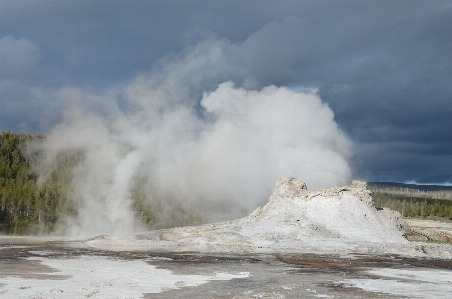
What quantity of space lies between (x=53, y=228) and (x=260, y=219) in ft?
148

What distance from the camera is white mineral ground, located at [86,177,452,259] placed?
35.2m

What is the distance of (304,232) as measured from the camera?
3984 cm

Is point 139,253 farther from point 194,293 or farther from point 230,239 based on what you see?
point 194,293

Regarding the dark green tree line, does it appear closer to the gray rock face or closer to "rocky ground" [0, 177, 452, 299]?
the gray rock face

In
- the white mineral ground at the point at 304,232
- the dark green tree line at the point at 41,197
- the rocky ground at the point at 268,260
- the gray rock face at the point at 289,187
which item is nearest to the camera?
the rocky ground at the point at 268,260

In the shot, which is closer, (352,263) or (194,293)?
(194,293)

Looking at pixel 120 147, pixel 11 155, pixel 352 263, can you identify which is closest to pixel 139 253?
pixel 352 263

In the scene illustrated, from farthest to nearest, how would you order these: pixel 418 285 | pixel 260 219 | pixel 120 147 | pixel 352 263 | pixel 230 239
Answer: pixel 120 147, pixel 260 219, pixel 230 239, pixel 352 263, pixel 418 285

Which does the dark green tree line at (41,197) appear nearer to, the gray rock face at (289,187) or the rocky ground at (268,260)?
the gray rock face at (289,187)

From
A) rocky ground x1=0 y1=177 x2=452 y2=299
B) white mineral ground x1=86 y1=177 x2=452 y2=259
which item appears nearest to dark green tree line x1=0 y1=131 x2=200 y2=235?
white mineral ground x1=86 y1=177 x2=452 y2=259

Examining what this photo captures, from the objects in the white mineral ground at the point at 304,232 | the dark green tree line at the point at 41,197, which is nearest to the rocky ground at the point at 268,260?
the white mineral ground at the point at 304,232

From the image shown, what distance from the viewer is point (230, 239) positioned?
37.9 meters

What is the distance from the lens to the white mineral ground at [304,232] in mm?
35219

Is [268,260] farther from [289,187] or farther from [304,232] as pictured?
[289,187]
